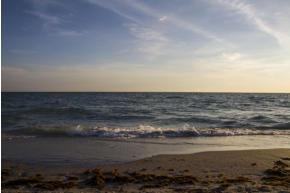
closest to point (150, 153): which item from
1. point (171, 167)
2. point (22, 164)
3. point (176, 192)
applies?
point (171, 167)

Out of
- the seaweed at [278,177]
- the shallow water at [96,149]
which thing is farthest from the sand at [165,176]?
the shallow water at [96,149]

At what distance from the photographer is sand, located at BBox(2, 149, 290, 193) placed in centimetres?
398

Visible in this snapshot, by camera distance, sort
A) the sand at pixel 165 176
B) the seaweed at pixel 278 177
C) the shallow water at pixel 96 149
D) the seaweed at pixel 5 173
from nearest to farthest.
A: the sand at pixel 165 176 < the seaweed at pixel 278 177 < the seaweed at pixel 5 173 < the shallow water at pixel 96 149

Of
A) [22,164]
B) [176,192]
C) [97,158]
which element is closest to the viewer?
[176,192]

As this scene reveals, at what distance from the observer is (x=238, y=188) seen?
395 centimetres

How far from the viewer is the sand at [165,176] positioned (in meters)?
3.98

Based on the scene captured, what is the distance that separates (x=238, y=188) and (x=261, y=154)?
3459 mm

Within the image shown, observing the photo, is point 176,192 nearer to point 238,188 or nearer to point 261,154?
point 238,188

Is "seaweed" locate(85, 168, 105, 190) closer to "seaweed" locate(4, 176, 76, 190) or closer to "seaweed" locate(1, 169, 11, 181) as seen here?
"seaweed" locate(4, 176, 76, 190)

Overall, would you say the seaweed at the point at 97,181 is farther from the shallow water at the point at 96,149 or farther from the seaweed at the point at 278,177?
the seaweed at the point at 278,177

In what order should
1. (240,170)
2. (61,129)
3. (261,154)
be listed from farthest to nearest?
(61,129)
(261,154)
(240,170)

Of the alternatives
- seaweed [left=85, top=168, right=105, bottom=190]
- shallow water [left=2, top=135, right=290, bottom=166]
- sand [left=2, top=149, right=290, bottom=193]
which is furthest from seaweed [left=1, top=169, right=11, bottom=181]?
seaweed [left=85, top=168, right=105, bottom=190]

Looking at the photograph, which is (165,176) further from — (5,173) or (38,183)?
(5,173)

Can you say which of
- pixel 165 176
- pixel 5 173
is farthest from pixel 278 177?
pixel 5 173
